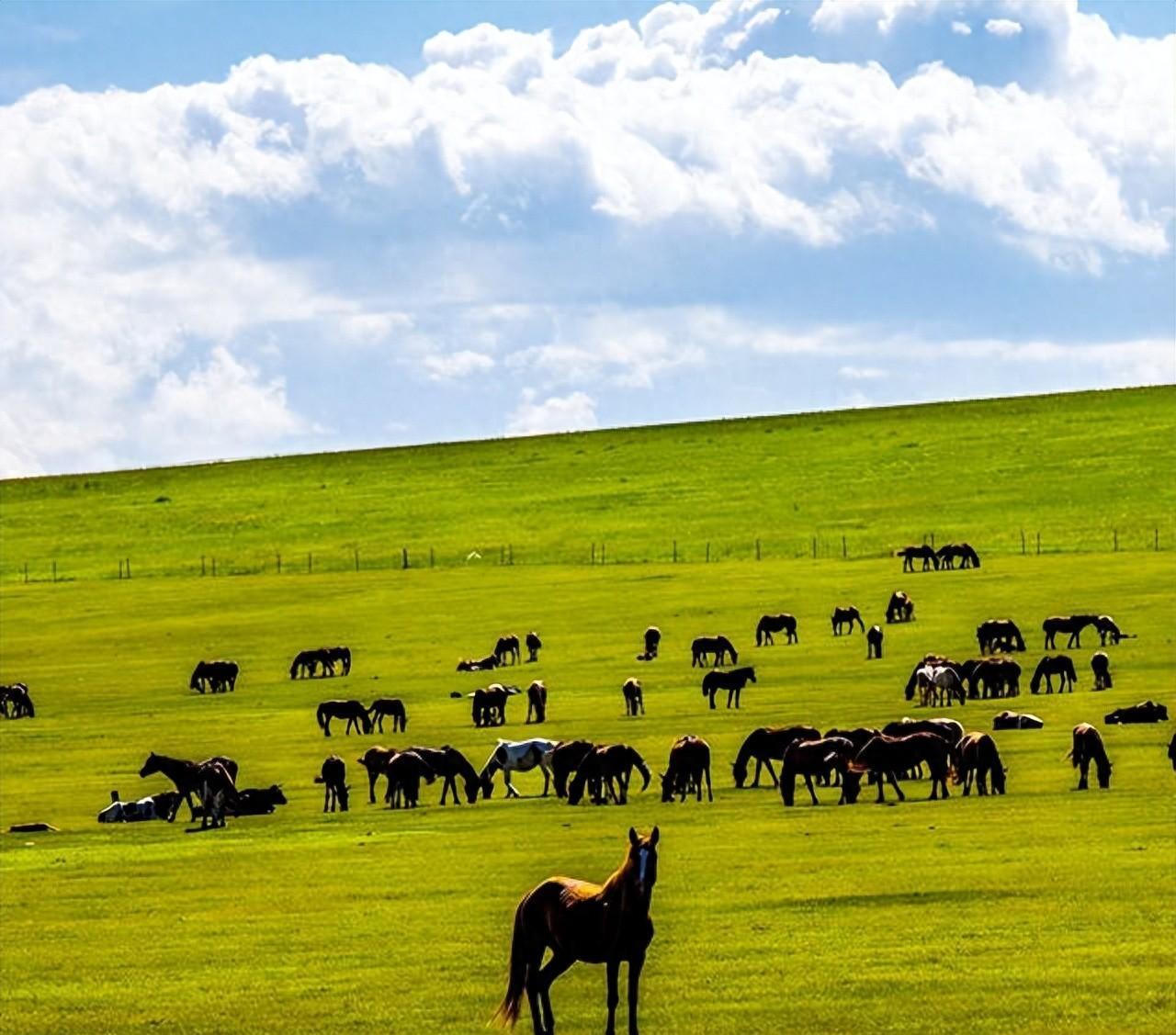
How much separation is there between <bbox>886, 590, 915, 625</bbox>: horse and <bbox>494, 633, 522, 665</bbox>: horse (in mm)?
13216

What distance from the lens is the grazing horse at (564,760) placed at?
137ft

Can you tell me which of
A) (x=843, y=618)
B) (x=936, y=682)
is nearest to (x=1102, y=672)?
(x=936, y=682)

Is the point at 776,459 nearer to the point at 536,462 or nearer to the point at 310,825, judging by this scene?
the point at 536,462

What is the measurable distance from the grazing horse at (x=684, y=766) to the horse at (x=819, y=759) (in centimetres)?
153

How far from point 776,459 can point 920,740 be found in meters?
96.8

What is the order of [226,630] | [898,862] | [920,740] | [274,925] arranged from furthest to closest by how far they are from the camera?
[226,630] < [920,740] < [898,862] < [274,925]

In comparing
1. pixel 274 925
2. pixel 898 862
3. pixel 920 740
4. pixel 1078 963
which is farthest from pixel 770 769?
pixel 1078 963

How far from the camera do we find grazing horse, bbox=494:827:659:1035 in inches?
604

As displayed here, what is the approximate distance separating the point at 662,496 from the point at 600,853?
298 ft

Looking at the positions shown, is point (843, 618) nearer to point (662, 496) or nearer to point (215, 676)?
point (215, 676)

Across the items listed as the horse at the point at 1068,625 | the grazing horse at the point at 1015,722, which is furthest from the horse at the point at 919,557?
the grazing horse at the point at 1015,722

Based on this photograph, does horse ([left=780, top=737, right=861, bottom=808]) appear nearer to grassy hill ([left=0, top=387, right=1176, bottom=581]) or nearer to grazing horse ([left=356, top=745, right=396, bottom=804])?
grazing horse ([left=356, top=745, right=396, bottom=804])

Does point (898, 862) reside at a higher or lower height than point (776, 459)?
lower

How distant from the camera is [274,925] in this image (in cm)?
2736
